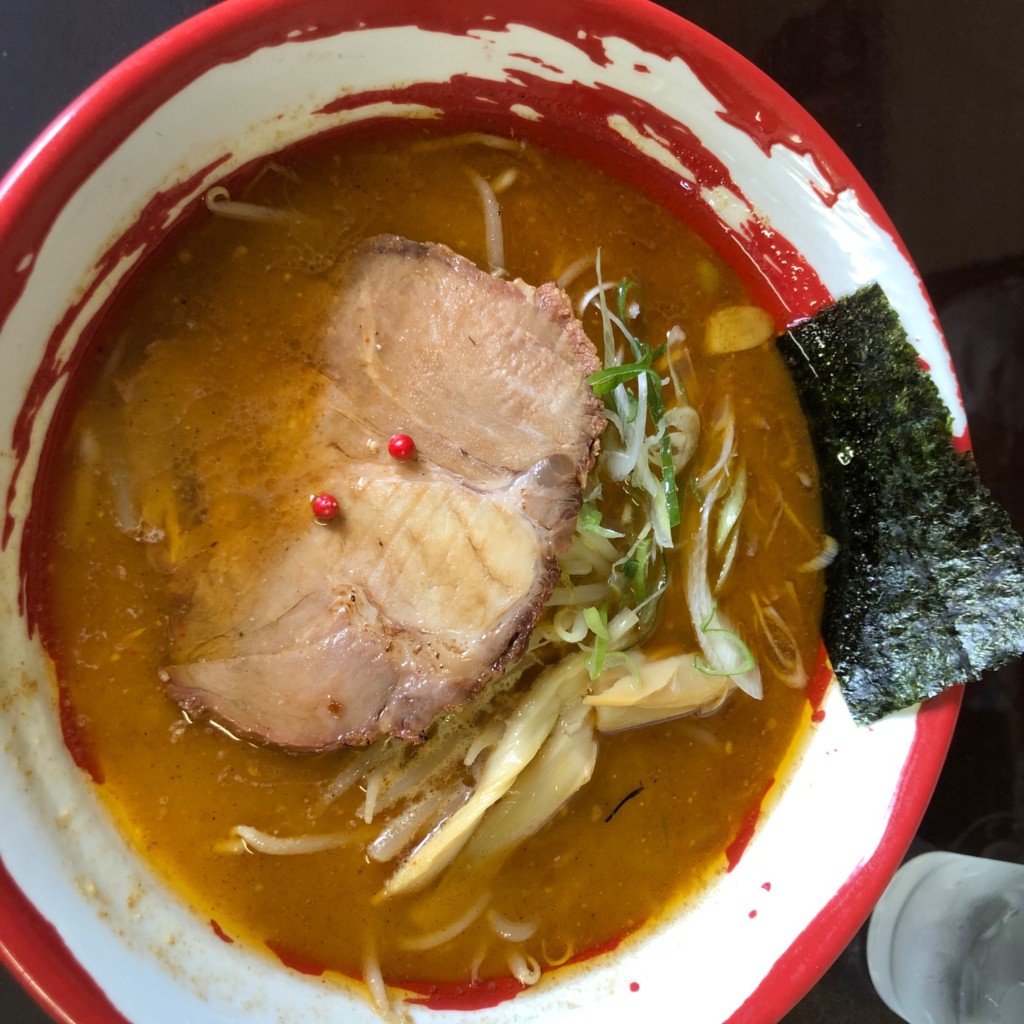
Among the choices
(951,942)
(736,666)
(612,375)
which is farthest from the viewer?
(951,942)

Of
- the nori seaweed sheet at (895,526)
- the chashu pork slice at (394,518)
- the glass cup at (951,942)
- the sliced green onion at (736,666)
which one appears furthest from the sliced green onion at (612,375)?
the glass cup at (951,942)

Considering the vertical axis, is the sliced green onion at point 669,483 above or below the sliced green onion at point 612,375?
below

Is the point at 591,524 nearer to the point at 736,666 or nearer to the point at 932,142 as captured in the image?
the point at 736,666

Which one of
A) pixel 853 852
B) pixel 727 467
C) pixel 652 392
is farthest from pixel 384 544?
pixel 853 852

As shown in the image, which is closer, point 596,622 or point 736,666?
point 596,622

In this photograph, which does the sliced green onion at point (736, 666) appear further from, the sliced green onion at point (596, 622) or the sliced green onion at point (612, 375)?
the sliced green onion at point (612, 375)

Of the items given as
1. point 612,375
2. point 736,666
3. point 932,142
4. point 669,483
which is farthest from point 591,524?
point 932,142

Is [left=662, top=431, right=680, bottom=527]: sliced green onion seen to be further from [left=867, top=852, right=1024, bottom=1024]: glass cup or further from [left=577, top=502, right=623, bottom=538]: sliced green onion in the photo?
[left=867, top=852, right=1024, bottom=1024]: glass cup
